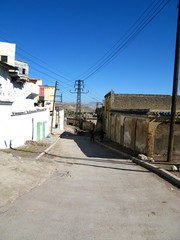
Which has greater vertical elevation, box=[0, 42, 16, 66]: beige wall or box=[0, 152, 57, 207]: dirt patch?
box=[0, 42, 16, 66]: beige wall

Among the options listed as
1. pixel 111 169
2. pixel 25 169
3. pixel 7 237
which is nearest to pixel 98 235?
pixel 7 237

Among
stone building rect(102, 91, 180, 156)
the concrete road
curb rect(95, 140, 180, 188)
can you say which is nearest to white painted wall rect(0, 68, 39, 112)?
stone building rect(102, 91, 180, 156)

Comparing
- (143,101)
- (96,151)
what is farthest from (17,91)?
(143,101)

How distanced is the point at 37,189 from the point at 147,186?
12.5 feet

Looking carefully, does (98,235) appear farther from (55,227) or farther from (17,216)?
(17,216)

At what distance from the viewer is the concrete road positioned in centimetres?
387

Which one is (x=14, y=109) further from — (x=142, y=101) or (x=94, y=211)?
(x=142, y=101)

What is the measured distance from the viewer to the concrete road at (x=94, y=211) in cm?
387

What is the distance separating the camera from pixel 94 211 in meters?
4.85

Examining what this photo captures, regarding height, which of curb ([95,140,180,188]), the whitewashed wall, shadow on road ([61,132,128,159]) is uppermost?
the whitewashed wall

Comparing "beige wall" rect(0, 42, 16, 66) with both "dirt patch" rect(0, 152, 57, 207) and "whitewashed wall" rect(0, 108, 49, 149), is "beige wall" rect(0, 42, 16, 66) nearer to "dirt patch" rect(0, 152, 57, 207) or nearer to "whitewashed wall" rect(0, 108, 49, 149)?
"whitewashed wall" rect(0, 108, 49, 149)

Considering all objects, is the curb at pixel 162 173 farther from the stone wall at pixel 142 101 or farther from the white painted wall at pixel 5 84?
the stone wall at pixel 142 101

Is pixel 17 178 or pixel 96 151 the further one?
pixel 96 151

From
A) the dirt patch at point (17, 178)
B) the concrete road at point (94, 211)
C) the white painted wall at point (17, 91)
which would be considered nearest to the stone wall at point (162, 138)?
the concrete road at point (94, 211)
